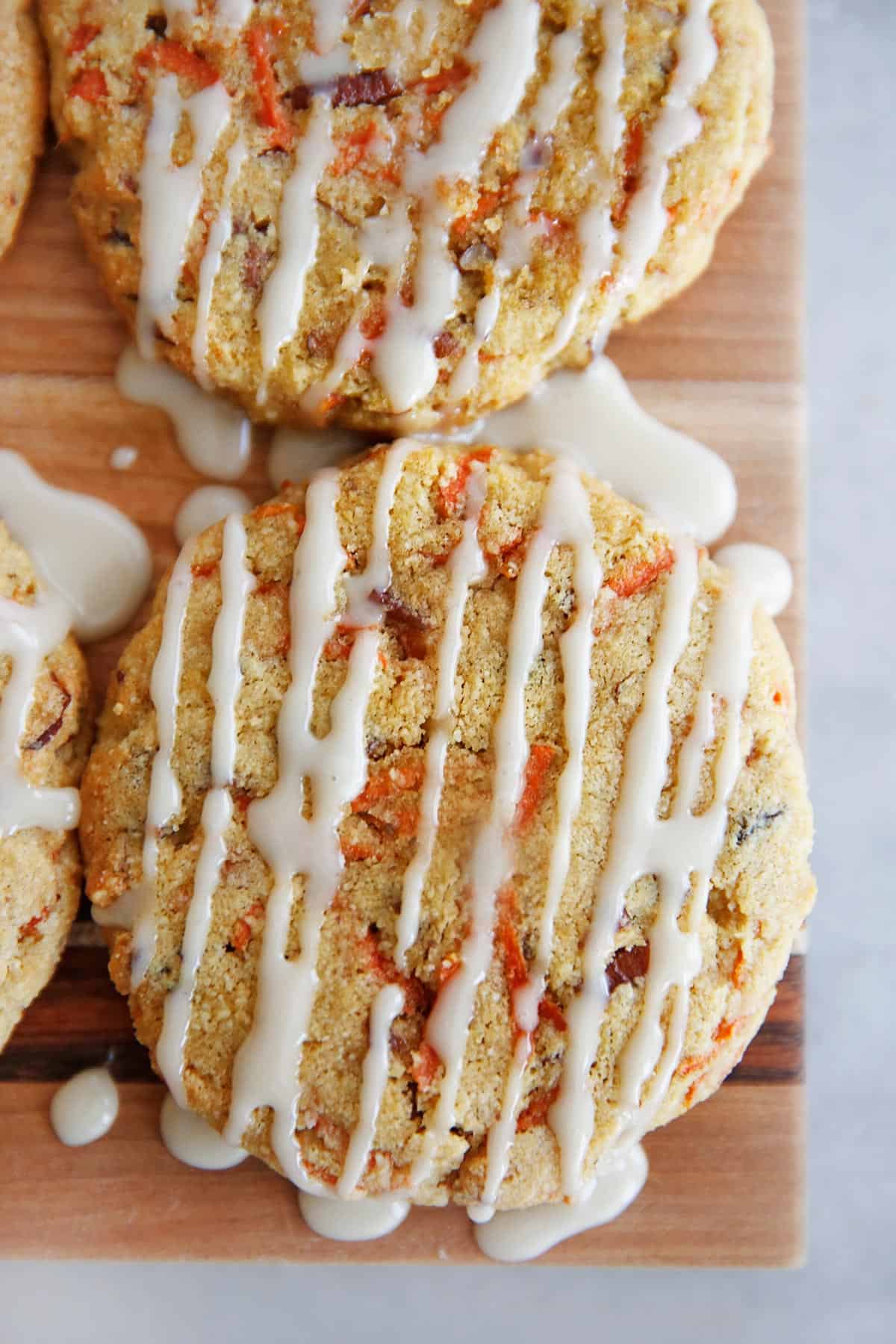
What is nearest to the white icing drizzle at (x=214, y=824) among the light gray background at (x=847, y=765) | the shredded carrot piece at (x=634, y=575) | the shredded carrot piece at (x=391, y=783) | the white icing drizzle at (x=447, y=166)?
the shredded carrot piece at (x=391, y=783)

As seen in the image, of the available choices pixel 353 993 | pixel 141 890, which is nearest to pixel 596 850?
pixel 353 993

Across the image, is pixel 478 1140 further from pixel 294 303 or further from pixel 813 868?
pixel 294 303

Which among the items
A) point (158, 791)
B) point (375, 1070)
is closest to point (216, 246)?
point (158, 791)

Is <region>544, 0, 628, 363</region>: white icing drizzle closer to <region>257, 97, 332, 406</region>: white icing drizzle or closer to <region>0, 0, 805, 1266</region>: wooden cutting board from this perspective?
<region>0, 0, 805, 1266</region>: wooden cutting board

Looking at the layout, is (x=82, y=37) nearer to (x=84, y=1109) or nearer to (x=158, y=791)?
(x=158, y=791)

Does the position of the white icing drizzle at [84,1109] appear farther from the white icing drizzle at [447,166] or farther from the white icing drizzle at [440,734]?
the white icing drizzle at [447,166]

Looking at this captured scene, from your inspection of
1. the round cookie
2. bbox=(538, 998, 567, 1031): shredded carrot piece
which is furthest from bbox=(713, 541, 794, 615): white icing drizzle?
the round cookie
